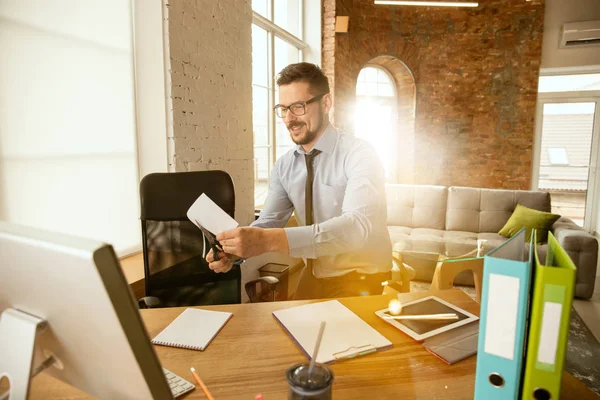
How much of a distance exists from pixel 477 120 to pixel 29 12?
6.11 meters

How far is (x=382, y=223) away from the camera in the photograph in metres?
1.88

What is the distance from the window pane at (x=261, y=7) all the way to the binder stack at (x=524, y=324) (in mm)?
3840

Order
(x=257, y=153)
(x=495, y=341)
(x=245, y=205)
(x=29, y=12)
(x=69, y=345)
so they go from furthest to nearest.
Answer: (x=257, y=153), (x=245, y=205), (x=29, y=12), (x=495, y=341), (x=69, y=345)

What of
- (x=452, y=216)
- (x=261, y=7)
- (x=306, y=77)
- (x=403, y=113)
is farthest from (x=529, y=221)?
(x=261, y=7)

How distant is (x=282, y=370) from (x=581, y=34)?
6937mm

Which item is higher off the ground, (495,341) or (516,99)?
(516,99)

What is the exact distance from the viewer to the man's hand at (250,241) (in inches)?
49.8

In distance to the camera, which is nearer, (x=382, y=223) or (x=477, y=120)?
(x=382, y=223)

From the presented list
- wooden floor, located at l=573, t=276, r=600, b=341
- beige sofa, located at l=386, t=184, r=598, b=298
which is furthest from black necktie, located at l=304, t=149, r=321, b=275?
wooden floor, located at l=573, t=276, r=600, b=341

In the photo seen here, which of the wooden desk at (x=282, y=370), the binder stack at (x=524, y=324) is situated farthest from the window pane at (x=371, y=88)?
the binder stack at (x=524, y=324)

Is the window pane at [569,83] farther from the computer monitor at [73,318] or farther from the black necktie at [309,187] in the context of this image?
the computer monitor at [73,318]

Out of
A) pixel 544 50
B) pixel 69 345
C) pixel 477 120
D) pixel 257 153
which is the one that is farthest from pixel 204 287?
pixel 544 50

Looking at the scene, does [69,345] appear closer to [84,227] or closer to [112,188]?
[84,227]

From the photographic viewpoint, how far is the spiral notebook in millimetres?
1058
